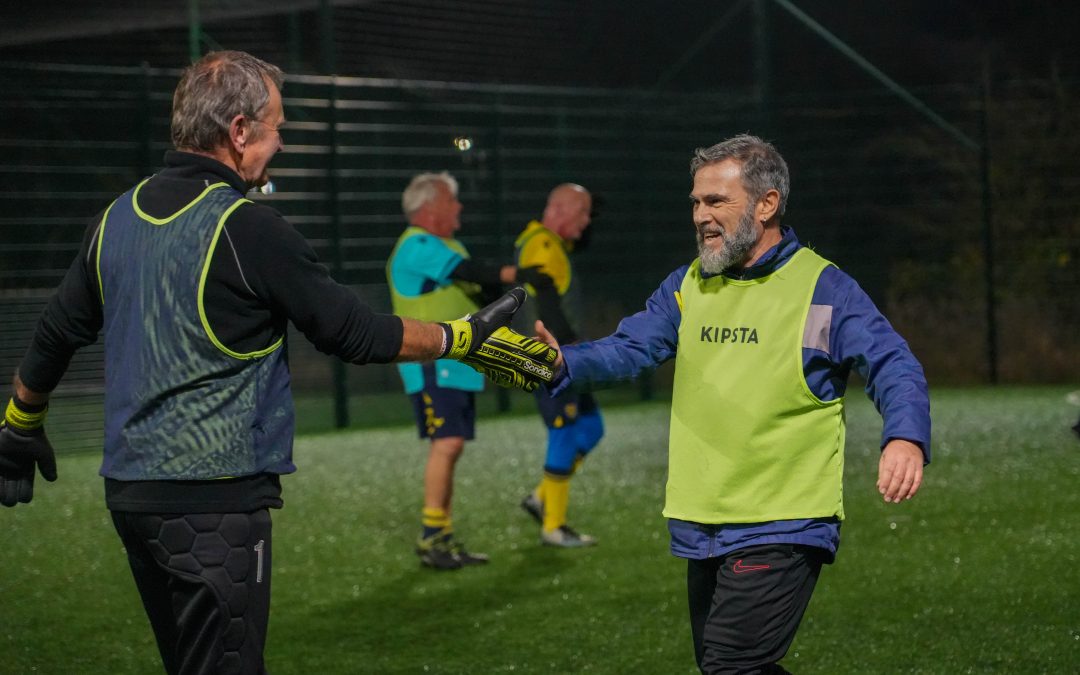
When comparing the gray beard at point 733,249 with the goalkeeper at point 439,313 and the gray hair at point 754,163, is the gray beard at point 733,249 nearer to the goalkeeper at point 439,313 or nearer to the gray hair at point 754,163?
the gray hair at point 754,163

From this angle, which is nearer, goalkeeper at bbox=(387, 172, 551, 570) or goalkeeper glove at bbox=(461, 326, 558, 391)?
goalkeeper glove at bbox=(461, 326, 558, 391)

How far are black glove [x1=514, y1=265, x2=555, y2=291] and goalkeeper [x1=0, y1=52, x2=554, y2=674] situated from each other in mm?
3566

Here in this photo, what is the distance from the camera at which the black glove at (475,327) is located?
346 cm

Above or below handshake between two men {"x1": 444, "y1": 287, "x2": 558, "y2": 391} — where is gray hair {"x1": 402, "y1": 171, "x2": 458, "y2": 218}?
above

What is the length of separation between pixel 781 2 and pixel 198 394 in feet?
48.8

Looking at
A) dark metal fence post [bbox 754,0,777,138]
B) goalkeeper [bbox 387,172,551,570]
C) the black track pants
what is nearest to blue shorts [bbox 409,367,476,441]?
goalkeeper [bbox 387,172,551,570]

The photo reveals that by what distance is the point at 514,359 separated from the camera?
363cm

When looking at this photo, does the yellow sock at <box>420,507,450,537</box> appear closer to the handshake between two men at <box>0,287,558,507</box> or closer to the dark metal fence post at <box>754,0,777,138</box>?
the handshake between two men at <box>0,287,558,507</box>

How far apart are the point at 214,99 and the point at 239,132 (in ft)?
0.32

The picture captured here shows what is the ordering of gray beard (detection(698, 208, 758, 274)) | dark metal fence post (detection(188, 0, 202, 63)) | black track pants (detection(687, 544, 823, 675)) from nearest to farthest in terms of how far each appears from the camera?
1. black track pants (detection(687, 544, 823, 675))
2. gray beard (detection(698, 208, 758, 274))
3. dark metal fence post (detection(188, 0, 202, 63))

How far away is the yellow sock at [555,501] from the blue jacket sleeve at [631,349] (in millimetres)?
3589

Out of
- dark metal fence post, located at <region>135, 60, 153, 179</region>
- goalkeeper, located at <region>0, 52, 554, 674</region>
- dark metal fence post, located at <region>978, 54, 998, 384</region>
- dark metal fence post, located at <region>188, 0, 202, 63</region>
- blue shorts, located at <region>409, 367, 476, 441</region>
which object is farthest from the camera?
dark metal fence post, located at <region>978, 54, 998, 384</region>

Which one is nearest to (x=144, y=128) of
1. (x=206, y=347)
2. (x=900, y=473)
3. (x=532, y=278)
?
(x=532, y=278)

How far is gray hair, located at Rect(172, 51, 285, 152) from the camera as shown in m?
3.18
